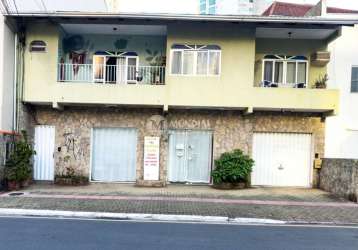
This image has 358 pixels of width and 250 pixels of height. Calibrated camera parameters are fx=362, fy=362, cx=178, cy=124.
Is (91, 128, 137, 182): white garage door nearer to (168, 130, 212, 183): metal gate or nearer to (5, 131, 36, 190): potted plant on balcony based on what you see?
(168, 130, 212, 183): metal gate

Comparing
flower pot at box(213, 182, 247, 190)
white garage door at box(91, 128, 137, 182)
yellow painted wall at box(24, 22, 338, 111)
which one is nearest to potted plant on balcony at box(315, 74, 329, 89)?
yellow painted wall at box(24, 22, 338, 111)

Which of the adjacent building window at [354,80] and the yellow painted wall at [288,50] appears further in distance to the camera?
the adjacent building window at [354,80]

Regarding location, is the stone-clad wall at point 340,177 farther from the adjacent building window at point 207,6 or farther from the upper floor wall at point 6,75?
the adjacent building window at point 207,6

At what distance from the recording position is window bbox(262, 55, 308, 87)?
1520 centimetres

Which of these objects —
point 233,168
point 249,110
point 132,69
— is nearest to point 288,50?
point 249,110

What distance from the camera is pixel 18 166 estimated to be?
13055 millimetres

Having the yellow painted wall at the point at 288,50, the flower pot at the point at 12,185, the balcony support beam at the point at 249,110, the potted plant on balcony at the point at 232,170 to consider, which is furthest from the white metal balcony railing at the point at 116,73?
the flower pot at the point at 12,185

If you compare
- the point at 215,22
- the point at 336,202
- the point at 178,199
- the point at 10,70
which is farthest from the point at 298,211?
the point at 10,70

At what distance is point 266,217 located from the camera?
9695 mm

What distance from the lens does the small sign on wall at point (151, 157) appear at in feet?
48.6

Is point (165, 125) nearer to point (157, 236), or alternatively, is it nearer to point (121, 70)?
point (121, 70)

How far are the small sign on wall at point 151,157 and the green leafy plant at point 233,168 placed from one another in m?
2.42

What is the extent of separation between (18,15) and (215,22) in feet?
23.9

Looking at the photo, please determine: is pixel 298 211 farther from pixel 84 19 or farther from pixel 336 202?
pixel 84 19
